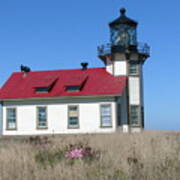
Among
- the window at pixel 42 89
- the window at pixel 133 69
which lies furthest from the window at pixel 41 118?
the window at pixel 133 69

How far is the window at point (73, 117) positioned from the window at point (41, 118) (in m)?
1.93

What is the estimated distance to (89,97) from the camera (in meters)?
26.1

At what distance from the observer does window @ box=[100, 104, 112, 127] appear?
25703 mm

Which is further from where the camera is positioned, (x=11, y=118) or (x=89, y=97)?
(x=11, y=118)

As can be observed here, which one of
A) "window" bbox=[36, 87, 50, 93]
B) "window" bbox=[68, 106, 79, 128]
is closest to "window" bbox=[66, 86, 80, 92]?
"window" bbox=[68, 106, 79, 128]

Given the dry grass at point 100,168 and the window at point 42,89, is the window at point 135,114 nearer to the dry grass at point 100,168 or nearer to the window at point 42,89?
the window at point 42,89

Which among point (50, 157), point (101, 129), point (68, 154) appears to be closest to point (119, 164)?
point (68, 154)

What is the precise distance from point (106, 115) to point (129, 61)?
4.73 metres

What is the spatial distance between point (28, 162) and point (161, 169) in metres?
3.03

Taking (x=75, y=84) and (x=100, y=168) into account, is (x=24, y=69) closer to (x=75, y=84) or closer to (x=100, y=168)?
(x=75, y=84)

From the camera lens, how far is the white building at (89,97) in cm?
2595

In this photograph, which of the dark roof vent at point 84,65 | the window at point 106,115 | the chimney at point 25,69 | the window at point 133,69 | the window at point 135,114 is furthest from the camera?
the chimney at point 25,69

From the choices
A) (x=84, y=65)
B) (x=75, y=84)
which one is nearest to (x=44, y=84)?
(x=75, y=84)

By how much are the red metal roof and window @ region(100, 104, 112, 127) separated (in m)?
1.05
